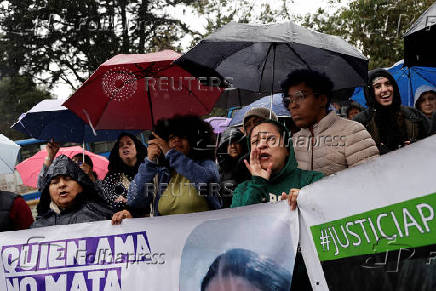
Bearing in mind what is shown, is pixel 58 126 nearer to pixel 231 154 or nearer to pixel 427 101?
pixel 231 154

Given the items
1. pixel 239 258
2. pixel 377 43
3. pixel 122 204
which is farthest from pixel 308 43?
pixel 377 43

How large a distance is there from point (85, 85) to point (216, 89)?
1.05 metres

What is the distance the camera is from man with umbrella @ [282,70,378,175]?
271cm

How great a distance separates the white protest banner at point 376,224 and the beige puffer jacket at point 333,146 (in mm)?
427

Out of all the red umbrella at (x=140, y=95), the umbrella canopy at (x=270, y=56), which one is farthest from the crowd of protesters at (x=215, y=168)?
the red umbrella at (x=140, y=95)

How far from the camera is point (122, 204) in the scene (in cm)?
379

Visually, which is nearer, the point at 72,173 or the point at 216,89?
the point at 72,173

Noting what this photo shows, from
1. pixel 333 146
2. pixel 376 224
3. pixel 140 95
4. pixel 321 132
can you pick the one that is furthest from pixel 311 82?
pixel 140 95

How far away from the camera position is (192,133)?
3.14m

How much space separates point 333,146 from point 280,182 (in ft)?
1.46

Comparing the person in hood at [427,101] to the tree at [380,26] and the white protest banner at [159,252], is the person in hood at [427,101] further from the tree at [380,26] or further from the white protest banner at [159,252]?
the tree at [380,26]

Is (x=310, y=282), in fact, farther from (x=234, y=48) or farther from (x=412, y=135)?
(x=412, y=135)

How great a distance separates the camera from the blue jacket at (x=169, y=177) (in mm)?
2938

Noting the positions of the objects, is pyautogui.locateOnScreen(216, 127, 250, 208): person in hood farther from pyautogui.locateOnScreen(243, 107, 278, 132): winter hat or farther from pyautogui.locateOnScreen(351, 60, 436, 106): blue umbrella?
pyautogui.locateOnScreen(351, 60, 436, 106): blue umbrella
